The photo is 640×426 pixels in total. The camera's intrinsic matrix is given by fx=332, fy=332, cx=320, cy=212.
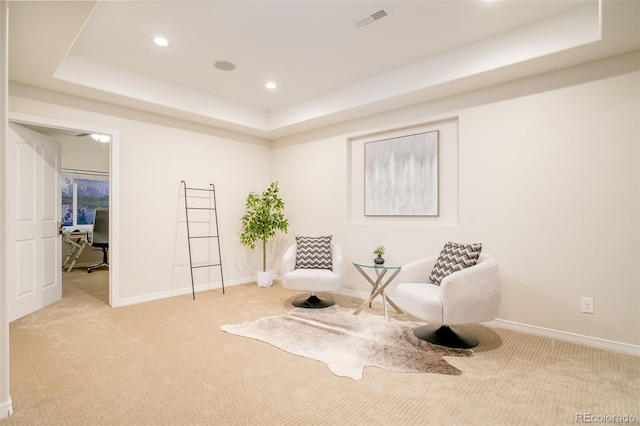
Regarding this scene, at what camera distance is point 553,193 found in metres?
3.15

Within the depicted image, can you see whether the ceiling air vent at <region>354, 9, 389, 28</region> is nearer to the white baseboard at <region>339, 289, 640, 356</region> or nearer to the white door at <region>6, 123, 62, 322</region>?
the white baseboard at <region>339, 289, 640, 356</region>

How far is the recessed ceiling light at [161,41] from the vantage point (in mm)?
3194

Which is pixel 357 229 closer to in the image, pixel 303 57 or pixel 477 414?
pixel 303 57

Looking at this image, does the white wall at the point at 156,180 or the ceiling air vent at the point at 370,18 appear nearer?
the ceiling air vent at the point at 370,18

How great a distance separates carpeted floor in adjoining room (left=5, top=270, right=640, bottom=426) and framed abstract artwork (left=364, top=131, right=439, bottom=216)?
5.30 feet

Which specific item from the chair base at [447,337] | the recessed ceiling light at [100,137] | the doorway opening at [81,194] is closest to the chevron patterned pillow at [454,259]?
the chair base at [447,337]

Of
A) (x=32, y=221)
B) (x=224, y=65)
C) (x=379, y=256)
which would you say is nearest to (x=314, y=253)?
(x=379, y=256)

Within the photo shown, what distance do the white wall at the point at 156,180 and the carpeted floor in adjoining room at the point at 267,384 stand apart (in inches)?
47.1

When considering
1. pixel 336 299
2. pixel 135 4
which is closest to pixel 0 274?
pixel 135 4

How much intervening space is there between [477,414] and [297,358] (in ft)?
4.33

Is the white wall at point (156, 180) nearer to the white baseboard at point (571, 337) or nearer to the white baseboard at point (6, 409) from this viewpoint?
the white baseboard at point (6, 409)

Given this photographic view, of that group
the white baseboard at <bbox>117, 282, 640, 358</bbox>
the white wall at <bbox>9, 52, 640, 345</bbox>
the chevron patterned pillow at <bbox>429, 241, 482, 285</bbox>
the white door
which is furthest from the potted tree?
the chevron patterned pillow at <bbox>429, 241, 482, 285</bbox>

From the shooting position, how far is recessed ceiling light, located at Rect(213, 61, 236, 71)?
12.2 ft

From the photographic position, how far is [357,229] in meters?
4.77
